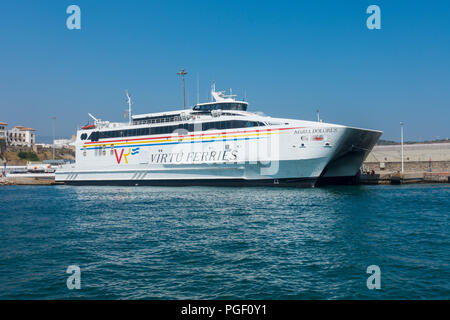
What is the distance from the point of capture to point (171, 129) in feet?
124

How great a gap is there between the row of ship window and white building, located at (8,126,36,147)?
73205 mm

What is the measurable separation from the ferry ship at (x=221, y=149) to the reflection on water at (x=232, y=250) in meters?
7.45

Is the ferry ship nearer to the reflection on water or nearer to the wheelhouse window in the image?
the wheelhouse window

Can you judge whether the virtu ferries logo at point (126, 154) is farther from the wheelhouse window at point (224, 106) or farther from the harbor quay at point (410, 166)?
the harbor quay at point (410, 166)

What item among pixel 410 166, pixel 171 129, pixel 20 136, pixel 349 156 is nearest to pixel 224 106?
pixel 171 129

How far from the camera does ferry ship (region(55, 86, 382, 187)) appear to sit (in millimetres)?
30766

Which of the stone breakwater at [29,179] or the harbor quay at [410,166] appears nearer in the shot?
the harbor quay at [410,166]

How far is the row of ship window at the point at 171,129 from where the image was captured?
1338 inches

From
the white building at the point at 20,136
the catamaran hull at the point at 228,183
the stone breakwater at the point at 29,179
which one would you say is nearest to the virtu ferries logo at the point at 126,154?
the catamaran hull at the point at 228,183

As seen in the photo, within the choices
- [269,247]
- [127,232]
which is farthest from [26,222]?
[269,247]

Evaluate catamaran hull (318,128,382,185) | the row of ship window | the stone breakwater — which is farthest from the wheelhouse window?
the stone breakwater

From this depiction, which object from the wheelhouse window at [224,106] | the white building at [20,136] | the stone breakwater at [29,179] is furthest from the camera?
the white building at [20,136]
